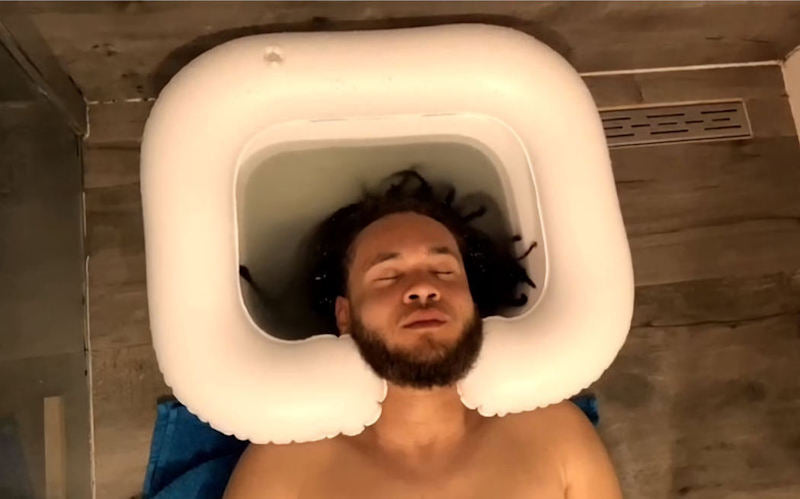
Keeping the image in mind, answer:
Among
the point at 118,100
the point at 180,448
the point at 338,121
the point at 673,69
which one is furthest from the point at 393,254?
the point at 673,69

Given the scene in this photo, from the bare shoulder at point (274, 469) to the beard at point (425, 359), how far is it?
158mm

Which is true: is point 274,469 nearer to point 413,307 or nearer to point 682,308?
point 413,307

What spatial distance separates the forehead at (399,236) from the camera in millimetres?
1244

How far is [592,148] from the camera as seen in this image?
1290 mm

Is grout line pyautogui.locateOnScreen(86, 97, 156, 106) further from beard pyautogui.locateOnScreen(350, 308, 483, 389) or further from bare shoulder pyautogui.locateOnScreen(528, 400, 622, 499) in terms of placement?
bare shoulder pyautogui.locateOnScreen(528, 400, 622, 499)

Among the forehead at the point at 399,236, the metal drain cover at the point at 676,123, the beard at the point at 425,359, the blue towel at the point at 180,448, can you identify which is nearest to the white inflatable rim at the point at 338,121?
the beard at the point at 425,359

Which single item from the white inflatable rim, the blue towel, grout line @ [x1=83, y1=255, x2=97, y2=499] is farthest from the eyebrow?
grout line @ [x1=83, y1=255, x2=97, y2=499]

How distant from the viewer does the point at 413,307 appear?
1.18 m

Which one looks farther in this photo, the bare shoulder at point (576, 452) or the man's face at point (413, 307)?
the bare shoulder at point (576, 452)

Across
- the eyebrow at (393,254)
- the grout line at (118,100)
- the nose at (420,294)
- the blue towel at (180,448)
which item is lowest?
the blue towel at (180,448)

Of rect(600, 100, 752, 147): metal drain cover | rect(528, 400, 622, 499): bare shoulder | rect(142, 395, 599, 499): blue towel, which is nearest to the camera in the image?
rect(528, 400, 622, 499): bare shoulder

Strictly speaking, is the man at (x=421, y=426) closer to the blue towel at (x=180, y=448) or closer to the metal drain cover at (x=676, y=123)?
the blue towel at (x=180, y=448)

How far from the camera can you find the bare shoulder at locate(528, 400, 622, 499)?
1.28 meters

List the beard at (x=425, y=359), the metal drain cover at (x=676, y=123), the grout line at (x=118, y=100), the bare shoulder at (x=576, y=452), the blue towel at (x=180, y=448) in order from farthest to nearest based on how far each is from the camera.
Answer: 1. the metal drain cover at (x=676, y=123)
2. the grout line at (x=118, y=100)
3. the blue towel at (x=180, y=448)
4. the bare shoulder at (x=576, y=452)
5. the beard at (x=425, y=359)
